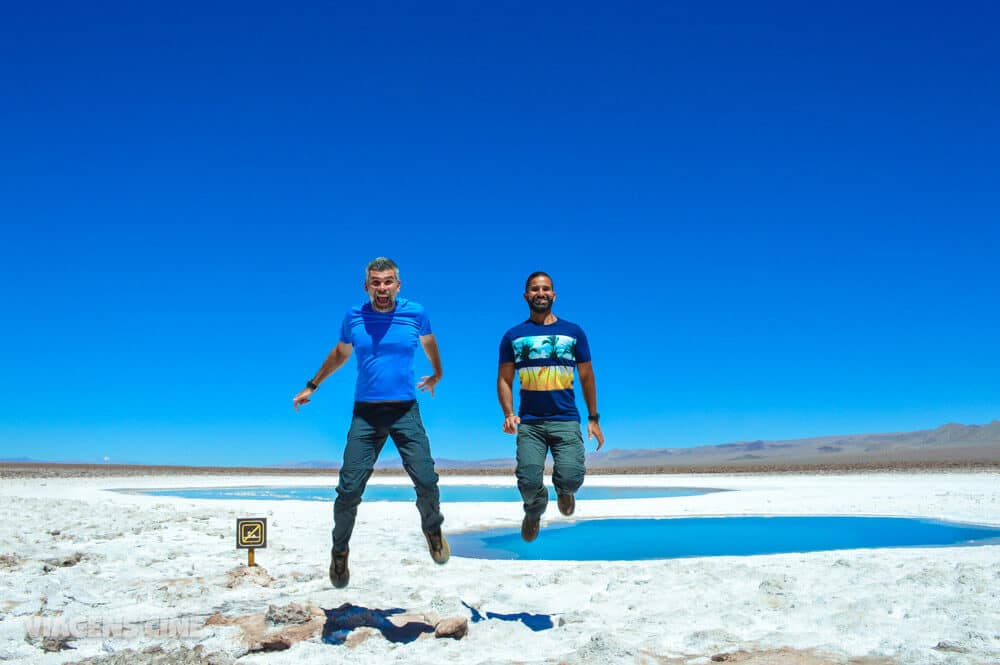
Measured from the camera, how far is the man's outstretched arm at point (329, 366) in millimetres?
6265

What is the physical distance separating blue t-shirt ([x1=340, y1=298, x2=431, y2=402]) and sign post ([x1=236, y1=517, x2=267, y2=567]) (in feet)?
14.6

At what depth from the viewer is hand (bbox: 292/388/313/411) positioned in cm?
621

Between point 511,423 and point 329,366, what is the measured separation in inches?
62.7

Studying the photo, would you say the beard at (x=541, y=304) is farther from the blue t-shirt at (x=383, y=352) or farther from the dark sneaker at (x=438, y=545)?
the dark sneaker at (x=438, y=545)

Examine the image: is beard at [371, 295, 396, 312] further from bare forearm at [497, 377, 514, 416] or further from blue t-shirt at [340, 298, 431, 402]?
bare forearm at [497, 377, 514, 416]

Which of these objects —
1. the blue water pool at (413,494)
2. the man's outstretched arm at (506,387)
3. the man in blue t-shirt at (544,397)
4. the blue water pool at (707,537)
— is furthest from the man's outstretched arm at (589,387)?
the blue water pool at (413,494)

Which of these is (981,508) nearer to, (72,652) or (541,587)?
(541,587)

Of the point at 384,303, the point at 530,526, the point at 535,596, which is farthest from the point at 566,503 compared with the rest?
the point at 535,596

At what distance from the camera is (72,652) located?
6008 millimetres

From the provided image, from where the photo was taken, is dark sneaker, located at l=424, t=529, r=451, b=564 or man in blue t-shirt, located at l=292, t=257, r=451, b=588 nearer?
man in blue t-shirt, located at l=292, t=257, r=451, b=588

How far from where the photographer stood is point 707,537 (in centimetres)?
A: 1556

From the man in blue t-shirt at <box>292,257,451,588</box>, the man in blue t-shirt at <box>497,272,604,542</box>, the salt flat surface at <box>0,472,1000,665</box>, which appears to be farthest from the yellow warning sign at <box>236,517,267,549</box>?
the man in blue t-shirt at <box>497,272,604,542</box>

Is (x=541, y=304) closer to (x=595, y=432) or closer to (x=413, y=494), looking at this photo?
(x=595, y=432)

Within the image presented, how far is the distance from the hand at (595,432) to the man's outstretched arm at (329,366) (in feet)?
6.88
